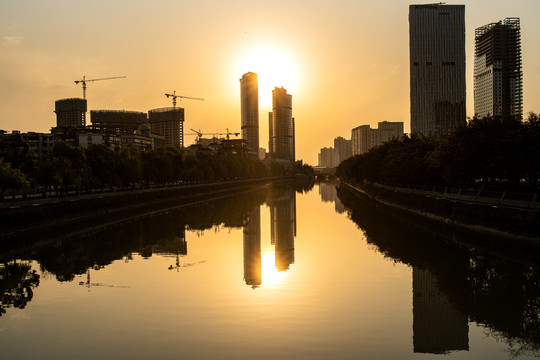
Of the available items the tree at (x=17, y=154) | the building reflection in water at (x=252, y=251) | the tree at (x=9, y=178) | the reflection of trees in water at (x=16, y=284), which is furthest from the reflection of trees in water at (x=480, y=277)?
the tree at (x=17, y=154)

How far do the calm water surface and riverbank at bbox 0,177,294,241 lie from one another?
3.53 meters

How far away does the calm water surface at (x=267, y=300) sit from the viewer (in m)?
16.2

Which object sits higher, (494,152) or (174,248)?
(494,152)

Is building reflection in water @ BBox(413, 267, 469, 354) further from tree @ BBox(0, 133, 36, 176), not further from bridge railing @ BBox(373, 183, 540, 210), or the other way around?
tree @ BBox(0, 133, 36, 176)

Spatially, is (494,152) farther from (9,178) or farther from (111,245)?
(9,178)

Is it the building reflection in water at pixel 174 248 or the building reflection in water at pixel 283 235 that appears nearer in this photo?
the building reflection in water at pixel 283 235

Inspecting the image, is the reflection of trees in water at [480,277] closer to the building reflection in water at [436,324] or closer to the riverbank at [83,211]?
the building reflection in water at [436,324]

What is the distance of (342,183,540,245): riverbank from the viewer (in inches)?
1222

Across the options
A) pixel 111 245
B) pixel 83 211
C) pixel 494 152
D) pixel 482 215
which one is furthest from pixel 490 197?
pixel 83 211

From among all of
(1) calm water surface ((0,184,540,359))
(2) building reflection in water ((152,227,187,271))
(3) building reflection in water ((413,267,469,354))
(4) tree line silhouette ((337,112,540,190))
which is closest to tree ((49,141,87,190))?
(1) calm water surface ((0,184,540,359))

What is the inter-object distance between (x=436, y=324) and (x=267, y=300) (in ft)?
22.8

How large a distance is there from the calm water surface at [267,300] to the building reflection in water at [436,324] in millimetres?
70

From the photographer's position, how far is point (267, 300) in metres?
21.5

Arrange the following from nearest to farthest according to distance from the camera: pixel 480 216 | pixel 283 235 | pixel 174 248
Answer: pixel 174 248 < pixel 480 216 < pixel 283 235
